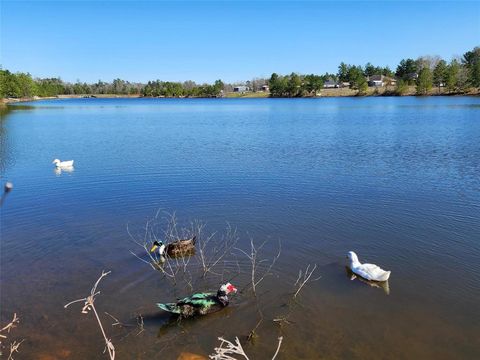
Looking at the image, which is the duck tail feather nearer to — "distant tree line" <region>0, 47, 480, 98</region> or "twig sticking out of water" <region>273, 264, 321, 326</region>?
"twig sticking out of water" <region>273, 264, 321, 326</region>

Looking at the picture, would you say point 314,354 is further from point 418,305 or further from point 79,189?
point 79,189

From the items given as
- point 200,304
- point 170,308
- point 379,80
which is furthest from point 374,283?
point 379,80

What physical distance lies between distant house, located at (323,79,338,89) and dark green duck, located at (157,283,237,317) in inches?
6786

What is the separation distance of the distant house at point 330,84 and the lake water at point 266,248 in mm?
151085

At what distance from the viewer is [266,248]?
41.9 feet

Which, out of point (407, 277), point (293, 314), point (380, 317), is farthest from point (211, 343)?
point (407, 277)

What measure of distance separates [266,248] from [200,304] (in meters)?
4.06

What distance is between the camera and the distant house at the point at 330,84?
566 feet

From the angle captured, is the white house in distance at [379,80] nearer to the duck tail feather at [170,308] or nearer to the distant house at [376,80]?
the distant house at [376,80]

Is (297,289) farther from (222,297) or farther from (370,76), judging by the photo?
(370,76)

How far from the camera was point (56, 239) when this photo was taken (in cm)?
1391

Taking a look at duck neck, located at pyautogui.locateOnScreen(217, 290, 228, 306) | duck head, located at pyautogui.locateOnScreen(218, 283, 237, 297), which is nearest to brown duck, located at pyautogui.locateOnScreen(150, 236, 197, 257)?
duck head, located at pyautogui.locateOnScreen(218, 283, 237, 297)

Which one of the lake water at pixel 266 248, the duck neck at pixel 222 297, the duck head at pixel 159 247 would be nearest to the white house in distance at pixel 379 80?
the lake water at pixel 266 248

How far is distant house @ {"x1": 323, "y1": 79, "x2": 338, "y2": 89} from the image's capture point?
172488 millimetres
